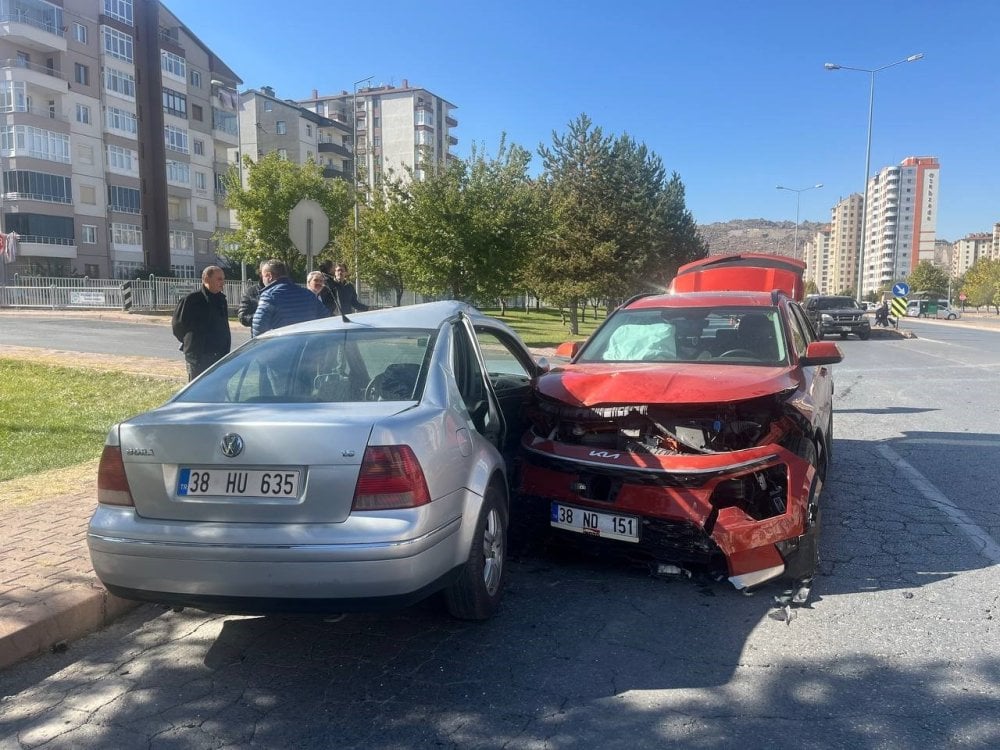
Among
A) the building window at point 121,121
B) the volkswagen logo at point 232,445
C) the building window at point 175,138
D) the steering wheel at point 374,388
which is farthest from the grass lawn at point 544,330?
the building window at point 121,121

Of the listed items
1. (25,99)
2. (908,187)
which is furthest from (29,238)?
(908,187)

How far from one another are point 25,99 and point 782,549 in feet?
184

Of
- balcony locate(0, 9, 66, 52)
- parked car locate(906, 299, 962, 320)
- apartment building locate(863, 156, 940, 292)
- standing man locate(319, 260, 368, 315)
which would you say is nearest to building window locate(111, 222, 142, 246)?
balcony locate(0, 9, 66, 52)

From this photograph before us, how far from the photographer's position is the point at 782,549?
416cm

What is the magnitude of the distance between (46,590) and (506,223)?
17.9 meters

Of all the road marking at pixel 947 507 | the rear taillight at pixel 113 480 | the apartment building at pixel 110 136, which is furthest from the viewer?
the apartment building at pixel 110 136

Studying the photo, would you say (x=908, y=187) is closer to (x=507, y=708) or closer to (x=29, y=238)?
(x=29, y=238)

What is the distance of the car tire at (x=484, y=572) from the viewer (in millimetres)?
3725

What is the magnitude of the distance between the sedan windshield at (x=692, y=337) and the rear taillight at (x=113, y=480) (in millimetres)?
3477

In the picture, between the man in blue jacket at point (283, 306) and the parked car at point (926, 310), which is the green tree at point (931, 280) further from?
the man in blue jacket at point (283, 306)

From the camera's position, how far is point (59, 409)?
378 inches

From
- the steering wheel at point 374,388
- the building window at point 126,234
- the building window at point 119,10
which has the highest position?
the building window at point 119,10

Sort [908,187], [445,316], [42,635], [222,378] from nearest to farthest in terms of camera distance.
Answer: [42,635] → [222,378] → [445,316] → [908,187]

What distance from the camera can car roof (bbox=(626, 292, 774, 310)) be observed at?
20.2ft
